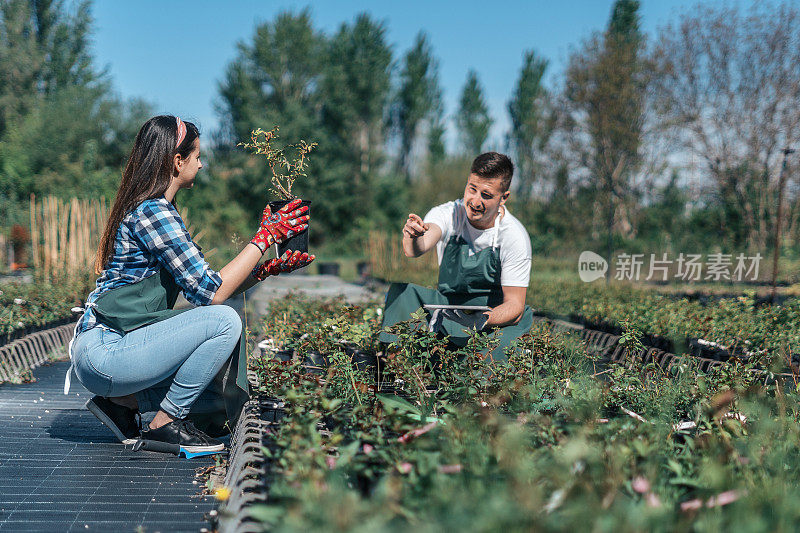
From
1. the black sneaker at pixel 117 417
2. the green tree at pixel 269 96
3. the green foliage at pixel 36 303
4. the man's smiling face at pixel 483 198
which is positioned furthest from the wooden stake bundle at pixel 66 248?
the green tree at pixel 269 96

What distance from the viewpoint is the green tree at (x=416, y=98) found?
32394 mm

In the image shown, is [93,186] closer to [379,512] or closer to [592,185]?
[592,185]

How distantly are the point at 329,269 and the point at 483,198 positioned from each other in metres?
18.1

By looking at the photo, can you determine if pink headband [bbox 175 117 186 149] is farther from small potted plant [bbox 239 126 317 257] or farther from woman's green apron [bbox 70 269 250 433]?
woman's green apron [bbox 70 269 250 433]

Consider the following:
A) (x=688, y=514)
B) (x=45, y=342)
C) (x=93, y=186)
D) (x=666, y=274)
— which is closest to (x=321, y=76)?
(x=93, y=186)

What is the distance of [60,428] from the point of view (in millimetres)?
3127

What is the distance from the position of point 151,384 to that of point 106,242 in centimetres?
61

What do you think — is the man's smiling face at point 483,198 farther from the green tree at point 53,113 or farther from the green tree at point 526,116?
the green tree at point 526,116

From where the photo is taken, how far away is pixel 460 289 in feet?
11.7

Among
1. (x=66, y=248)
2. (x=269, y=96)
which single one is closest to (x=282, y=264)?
(x=66, y=248)

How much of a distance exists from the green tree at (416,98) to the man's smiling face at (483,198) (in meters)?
30.1

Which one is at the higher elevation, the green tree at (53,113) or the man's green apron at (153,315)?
the green tree at (53,113)

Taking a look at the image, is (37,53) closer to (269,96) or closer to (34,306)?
(269,96)

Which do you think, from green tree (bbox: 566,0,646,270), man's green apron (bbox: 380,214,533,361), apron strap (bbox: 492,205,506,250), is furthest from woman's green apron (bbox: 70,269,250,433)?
green tree (bbox: 566,0,646,270)
